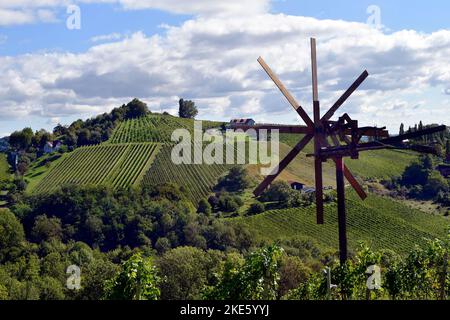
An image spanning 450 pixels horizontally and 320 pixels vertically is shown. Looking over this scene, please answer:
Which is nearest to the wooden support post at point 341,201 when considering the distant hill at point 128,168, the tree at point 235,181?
the distant hill at point 128,168

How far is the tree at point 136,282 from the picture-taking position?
17.4 meters

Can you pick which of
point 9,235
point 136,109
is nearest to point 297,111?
point 9,235

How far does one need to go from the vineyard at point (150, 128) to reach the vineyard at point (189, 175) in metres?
14.2

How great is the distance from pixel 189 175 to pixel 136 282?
8449cm

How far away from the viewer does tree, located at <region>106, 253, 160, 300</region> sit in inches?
684

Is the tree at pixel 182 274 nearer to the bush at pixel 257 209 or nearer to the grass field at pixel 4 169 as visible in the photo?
the bush at pixel 257 209

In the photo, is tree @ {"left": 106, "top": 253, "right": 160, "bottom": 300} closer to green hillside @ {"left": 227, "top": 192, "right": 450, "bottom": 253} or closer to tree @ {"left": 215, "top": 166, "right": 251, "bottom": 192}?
green hillside @ {"left": 227, "top": 192, "right": 450, "bottom": 253}

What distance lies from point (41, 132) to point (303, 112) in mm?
131883

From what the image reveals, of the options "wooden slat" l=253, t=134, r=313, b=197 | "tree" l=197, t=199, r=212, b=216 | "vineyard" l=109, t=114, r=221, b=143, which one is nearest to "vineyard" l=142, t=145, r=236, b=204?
"tree" l=197, t=199, r=212, b=216

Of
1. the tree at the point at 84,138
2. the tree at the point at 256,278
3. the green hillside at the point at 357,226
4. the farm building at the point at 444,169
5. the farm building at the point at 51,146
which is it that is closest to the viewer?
the tree at the point at 256,278

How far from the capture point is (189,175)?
335 feet

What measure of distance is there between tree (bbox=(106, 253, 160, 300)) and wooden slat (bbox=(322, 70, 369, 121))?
6487mm

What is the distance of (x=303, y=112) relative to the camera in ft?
57.2

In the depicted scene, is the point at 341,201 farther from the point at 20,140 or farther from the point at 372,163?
the point at 20,140
